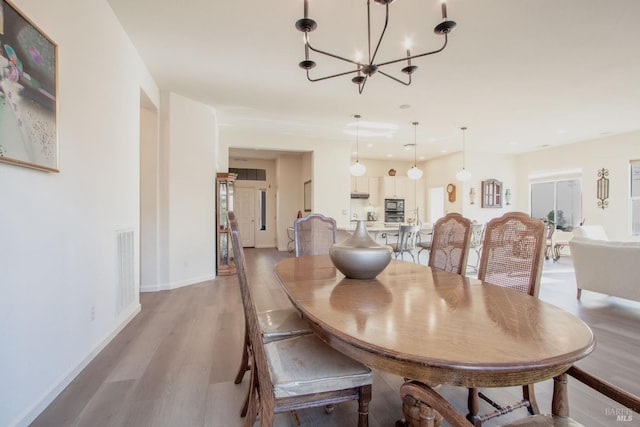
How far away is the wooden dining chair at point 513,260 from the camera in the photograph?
1511mm

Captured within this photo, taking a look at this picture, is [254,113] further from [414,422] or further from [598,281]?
[598,281]

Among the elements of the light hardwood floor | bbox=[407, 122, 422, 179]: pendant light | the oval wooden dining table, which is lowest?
the light hardwood floor

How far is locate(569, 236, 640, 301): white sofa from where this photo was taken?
318 centimetres

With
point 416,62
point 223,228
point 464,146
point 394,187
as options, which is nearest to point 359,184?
point 394,187

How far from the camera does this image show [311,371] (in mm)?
1154

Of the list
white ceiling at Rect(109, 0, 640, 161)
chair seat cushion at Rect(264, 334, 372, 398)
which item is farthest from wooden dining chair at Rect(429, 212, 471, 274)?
white ceiling at Rect(109, 0, 640, 161)

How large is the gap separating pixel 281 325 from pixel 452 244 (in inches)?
51.8

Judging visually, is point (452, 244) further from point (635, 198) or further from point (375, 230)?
point (635, 198)

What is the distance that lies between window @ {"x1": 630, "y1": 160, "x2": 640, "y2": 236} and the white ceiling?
3.53 ft

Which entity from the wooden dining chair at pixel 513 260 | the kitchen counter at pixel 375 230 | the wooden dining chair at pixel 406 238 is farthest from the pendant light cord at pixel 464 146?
the wooden dining chair at pixel 513 260

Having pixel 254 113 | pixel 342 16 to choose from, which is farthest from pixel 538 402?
pixel 254 113

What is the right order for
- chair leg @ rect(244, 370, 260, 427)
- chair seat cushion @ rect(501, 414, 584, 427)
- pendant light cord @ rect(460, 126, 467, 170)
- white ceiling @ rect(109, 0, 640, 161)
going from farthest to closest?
pendant light cord @ rect(460, 126, 467, 170)
white ceiling @ rect(109, 0, 640, 161)
chair leg @ rect(244, 370, 260, 427)
chair seat cushion @ rect(501, 414, 584, 427)

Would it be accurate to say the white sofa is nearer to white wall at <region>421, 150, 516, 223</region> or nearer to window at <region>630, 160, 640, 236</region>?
window at <region>630, 160, 640, 236</region>

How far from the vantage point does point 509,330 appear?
962 millimetres
